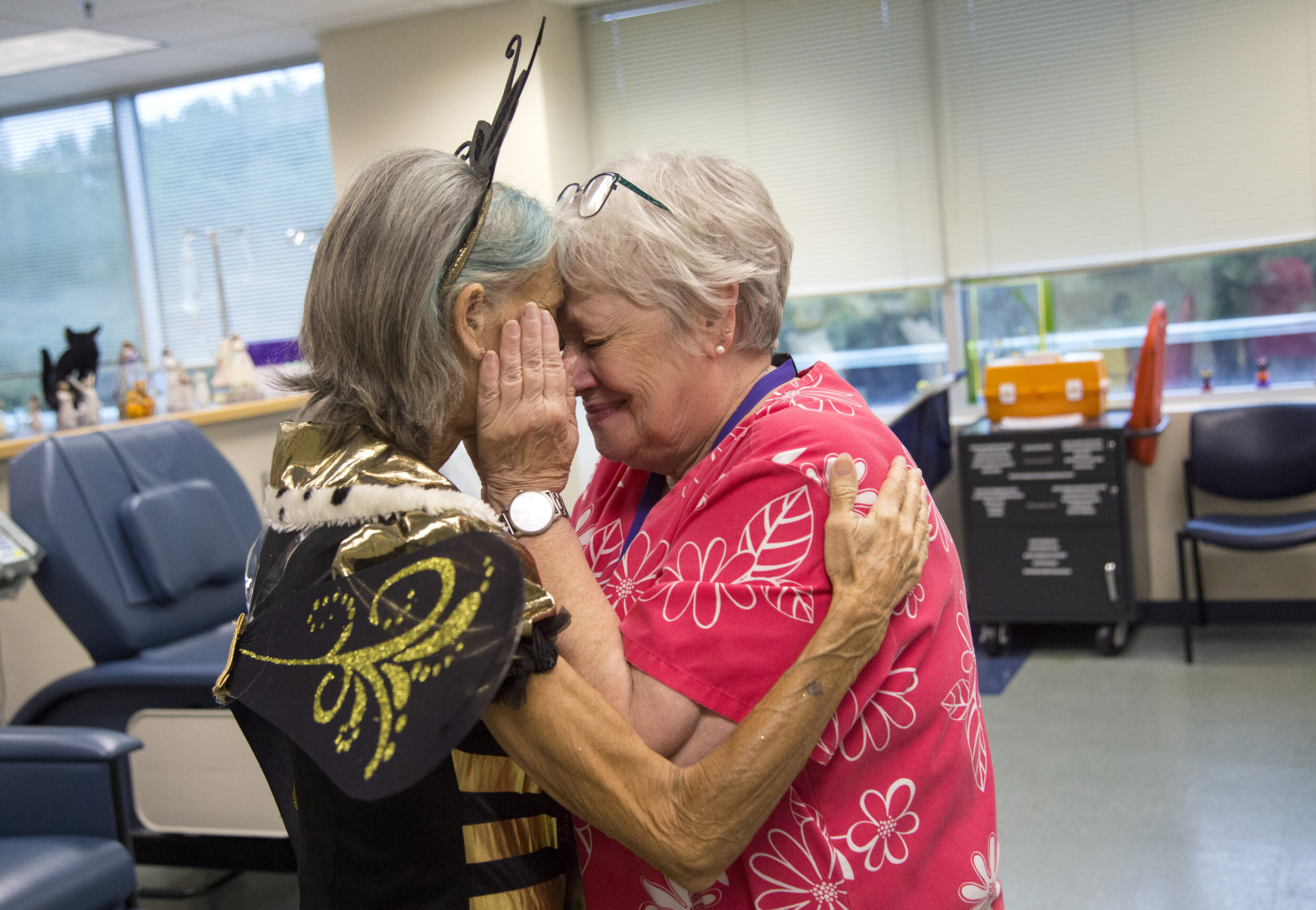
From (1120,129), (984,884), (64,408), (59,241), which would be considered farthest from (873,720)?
(59,241)

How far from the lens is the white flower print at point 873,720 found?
106 cm

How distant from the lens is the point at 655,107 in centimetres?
592

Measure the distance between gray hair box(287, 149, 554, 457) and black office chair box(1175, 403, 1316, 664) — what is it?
4014 mm

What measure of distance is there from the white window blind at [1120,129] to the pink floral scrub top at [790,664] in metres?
4.42

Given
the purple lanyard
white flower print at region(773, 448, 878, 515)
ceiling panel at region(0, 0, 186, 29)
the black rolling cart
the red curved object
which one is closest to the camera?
white flower print at region(773, 448, 878, 515)

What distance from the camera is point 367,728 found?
850mm

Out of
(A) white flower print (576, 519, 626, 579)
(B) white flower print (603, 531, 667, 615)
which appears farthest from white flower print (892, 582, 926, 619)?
(A) white flower print (576, 519, 626, 579)

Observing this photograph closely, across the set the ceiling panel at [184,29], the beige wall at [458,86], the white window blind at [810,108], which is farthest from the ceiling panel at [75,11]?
the white window blind at [810,108]

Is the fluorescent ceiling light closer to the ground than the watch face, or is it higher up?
higher up

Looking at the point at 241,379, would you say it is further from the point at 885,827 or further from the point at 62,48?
the point at 885,827

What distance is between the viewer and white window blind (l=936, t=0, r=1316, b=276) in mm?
4758

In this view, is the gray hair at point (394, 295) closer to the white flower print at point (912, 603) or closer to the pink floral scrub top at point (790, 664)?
the pink floral scrub top at point (790, 664)

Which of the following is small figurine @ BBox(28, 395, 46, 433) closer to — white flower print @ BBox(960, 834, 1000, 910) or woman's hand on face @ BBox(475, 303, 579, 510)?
woman's hand on face @ BBox(475, 303, 579, 510)

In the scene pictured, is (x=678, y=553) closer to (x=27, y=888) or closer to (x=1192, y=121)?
(x=27, y=888)
